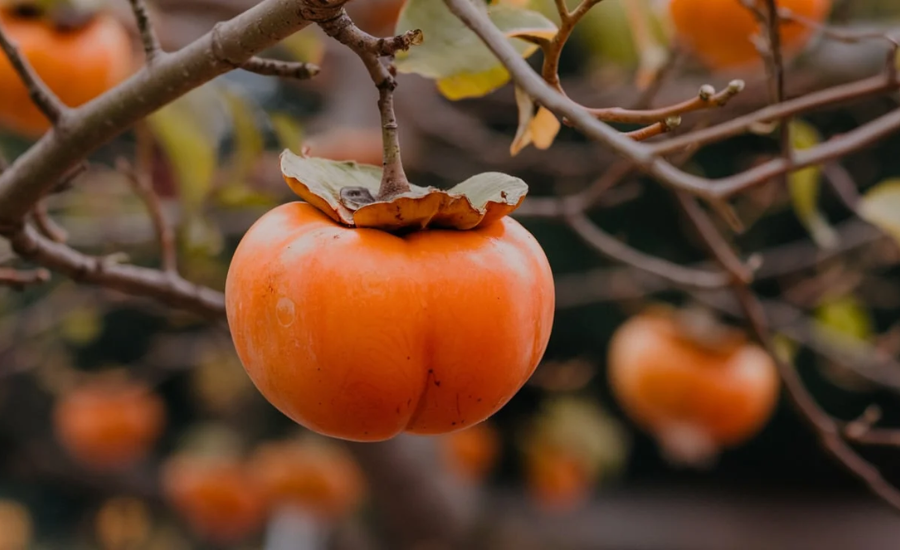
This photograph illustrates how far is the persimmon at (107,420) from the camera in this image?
180cm

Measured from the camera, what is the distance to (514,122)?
1744 mm

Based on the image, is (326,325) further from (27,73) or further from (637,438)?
(637,438)

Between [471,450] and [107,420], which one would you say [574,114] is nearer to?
[471,450]

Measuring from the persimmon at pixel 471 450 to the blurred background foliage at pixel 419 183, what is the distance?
0.28 feet

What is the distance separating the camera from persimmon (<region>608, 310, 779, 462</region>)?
1121mm

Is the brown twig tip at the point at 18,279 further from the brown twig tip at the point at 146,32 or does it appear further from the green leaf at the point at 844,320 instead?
the green leaf at the point at 844,320

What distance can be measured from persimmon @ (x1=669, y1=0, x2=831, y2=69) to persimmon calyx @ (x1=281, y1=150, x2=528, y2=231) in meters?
0.44

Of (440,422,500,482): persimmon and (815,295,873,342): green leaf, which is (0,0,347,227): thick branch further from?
(440,422,500,482): persimmon

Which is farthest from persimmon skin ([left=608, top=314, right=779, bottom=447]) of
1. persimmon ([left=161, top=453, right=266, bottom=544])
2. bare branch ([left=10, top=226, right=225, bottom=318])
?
persimmon ([left=161, top=453, right=266, bottom=544])

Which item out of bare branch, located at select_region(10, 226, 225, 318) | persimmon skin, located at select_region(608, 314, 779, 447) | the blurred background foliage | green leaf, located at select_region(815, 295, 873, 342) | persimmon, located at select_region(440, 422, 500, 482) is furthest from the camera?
persimmon, located at select_region(440, 422, 500, 482)

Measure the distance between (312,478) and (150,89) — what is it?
5.15 ft

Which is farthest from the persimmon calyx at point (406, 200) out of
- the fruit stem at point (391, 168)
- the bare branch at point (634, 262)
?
the bare branch at point (634, 262)

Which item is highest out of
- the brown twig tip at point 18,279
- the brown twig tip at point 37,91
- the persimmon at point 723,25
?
the persimmon at point 723,25

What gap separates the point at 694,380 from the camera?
1.12 meters
